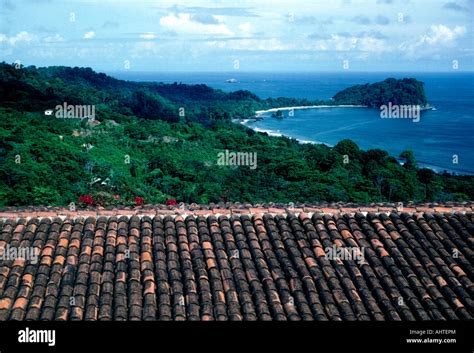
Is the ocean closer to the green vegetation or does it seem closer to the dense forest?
the green vegetation

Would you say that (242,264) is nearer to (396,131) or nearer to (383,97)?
(396,131)

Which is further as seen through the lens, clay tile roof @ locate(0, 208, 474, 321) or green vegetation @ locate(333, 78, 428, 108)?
green vegetation @ locate(333, 78, 428, 108)

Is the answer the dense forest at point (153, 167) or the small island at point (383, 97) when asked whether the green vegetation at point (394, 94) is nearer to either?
the small island at point (383, 97)

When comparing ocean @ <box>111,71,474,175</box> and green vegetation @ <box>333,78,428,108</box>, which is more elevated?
green vegetation @ <box>333,78,428,108</box>

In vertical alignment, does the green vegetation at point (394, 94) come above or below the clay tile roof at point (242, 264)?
above

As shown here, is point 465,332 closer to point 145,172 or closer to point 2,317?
point 2,317

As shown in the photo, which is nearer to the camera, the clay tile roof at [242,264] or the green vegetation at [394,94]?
the clay tile roof at [242,264]

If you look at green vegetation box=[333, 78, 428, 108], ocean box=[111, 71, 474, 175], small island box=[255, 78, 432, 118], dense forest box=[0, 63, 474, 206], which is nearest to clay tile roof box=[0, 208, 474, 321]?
dense forest box=[0, 63, 474, 206]

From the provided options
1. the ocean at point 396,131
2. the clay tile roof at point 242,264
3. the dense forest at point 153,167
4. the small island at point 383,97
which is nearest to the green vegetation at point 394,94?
the small island at point 383,97
